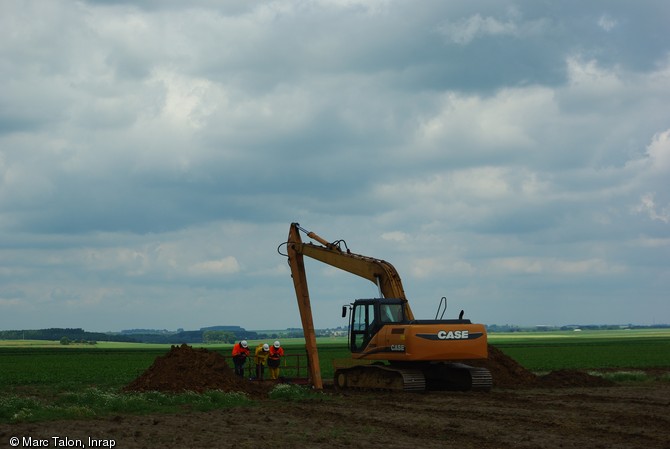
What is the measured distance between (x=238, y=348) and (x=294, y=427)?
44.9 feet

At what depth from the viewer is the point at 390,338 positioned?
32031 millimetres

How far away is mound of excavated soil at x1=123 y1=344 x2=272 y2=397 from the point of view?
103 feet

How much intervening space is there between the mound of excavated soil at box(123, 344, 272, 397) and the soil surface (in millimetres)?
45

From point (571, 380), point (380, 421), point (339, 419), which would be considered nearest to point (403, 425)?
point (380, 421)

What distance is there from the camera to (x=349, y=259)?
3456 cm

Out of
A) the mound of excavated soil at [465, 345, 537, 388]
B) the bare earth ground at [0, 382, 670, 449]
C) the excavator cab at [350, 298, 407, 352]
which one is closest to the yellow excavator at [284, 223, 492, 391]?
the excavator cab at [350, 298, 407, 352]

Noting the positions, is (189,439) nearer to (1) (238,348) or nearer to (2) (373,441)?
(2) (373,441)

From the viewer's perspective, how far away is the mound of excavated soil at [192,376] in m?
31.3

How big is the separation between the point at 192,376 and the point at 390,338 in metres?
7.12

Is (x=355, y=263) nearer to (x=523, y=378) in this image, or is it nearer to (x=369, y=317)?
(x=369, y=317)

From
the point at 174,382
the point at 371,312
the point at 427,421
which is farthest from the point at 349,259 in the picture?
the point at 427,421

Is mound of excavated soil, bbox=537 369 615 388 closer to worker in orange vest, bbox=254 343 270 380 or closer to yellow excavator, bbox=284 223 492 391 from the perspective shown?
yellow excavator, bbox=284 223 492 391

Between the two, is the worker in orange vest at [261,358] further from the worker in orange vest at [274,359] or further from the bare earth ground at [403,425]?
the bare earth ground at [403,425]

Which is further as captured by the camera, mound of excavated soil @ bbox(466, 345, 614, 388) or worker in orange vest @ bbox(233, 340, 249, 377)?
mound of excavated soil @ bbox(466, 345, 614, 388)
